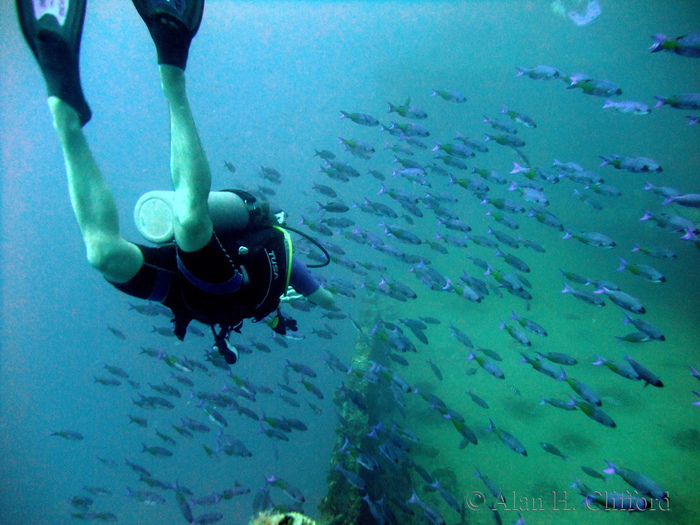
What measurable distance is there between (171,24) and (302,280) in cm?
216

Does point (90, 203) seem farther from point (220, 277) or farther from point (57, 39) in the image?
point (57, 39)

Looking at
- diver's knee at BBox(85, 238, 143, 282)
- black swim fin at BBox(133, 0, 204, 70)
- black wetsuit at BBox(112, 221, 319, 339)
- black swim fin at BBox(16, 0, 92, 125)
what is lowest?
diver's knee at BBox(85, 238, 143, 282)

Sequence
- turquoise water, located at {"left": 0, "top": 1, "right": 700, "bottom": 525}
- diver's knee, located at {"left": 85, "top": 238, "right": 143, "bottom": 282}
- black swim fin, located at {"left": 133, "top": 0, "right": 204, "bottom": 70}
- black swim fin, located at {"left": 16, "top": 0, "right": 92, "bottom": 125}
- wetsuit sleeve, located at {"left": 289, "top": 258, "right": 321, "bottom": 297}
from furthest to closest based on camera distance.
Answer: turquoise water, located at {"left": 0, "top": 1, "right": 700, "bottom": 525}, wetsuit sleeve, located at {"left": 289, "top": 258, "right": 321, "bottom": 297}, black swim fin, located at {"left": 16, "top": 0, "right": 92, "bottom": 125}, diver's knee, located at {"left": 85, "top": 238, "right": 143, "bottom": 282}, black swim fin, located at {"left": 133, "top": 0, "right": 204, "bottom": 70}

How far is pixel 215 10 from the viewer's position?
58938 millimetres

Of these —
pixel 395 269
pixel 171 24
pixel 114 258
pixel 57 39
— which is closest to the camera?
pixel 171 24

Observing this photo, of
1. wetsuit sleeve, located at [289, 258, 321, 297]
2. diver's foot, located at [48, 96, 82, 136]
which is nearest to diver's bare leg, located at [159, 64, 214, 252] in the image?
diver's foot, located at [48, 96, 82, 136]

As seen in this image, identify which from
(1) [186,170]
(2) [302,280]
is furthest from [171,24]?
(2) [302,280]

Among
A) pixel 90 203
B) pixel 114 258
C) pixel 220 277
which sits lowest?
pixel 114 258

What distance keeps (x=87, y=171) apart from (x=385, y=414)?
9882 mm

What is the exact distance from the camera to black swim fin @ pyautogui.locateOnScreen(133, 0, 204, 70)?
1918mm

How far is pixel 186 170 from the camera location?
6.44 feet

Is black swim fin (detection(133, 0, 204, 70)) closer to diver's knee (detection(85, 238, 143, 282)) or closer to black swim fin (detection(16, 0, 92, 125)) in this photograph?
black swim fin (detection(16, 0, 92, 125))

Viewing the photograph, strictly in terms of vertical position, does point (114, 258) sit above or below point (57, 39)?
below

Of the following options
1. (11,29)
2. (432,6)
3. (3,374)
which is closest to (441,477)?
(11,29)
